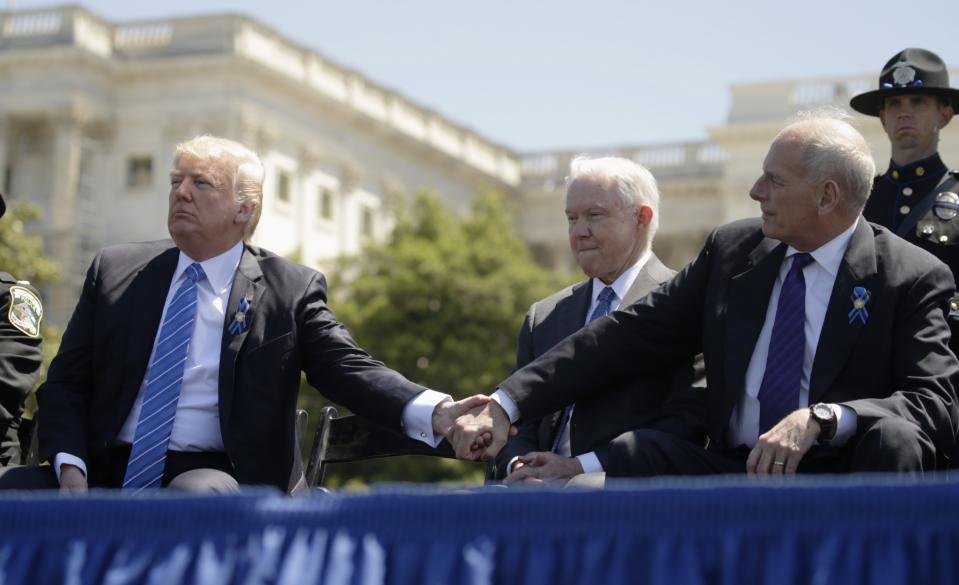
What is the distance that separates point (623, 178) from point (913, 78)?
1.30 metres

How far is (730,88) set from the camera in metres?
61.6

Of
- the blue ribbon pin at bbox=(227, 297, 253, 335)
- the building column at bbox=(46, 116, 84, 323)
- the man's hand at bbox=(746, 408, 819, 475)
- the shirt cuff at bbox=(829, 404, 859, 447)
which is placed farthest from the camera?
the building column at bbox=(46, 116, 84, 323)

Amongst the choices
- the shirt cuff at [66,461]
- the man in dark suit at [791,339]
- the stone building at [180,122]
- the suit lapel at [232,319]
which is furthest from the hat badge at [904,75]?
the stone building at [180,122]

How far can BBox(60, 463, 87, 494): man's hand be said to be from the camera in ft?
20.5

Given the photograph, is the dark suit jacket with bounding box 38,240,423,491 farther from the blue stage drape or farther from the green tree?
the green tree

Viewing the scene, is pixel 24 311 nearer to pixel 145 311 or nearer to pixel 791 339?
pixel 145 311

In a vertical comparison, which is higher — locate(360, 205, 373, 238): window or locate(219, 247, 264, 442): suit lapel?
locate(360, 205, 373, 238): window

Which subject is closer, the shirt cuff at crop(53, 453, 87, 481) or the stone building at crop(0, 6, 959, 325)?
the shirt cuff at crop(53, 453, 87, 481)

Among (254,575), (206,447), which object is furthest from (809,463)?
(254,575)

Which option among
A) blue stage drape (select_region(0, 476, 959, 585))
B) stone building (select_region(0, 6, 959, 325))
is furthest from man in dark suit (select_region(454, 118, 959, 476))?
stone building (select_region(0, 6, 959, 325))

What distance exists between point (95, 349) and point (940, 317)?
3.13 m

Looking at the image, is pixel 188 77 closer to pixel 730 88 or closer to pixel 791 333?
pixel 730 88

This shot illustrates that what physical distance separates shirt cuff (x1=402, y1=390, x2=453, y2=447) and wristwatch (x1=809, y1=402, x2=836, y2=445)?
1.51 metres

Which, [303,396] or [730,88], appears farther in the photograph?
[730,88]
